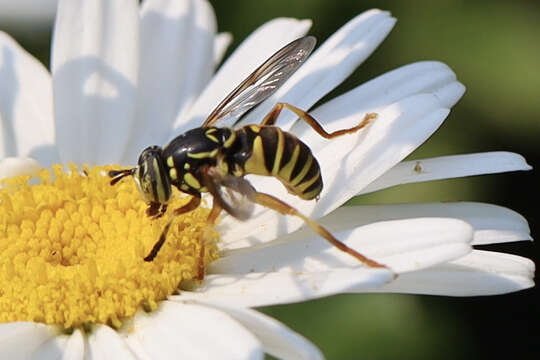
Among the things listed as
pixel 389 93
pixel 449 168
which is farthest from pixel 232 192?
pixel 389 93

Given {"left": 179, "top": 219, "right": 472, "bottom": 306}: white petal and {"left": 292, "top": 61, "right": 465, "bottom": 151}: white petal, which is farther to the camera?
{"left": 292, "top": 61, "right": 465, "bottom": 151}: white petal

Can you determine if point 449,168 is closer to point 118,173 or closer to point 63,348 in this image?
point 118,173

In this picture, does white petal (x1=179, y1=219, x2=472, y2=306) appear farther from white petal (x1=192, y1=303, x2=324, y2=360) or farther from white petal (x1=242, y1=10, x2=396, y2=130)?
white petal (x1=242, y1=10, x2=396, y2=130)

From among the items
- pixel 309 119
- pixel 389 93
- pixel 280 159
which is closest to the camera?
pixel 280 159

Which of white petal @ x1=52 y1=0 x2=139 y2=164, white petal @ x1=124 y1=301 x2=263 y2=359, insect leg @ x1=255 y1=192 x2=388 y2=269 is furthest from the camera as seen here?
white petal @ x1=52 y1=0 x2=139 y2=164

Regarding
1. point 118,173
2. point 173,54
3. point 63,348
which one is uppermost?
point 173,54

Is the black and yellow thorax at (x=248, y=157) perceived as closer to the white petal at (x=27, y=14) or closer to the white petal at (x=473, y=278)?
the white petal at (x=473, y=278)

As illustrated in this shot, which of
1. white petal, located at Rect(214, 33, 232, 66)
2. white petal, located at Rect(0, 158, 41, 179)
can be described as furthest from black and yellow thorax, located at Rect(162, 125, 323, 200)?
white petal, located at Rect(214, 33, 232, 66)
